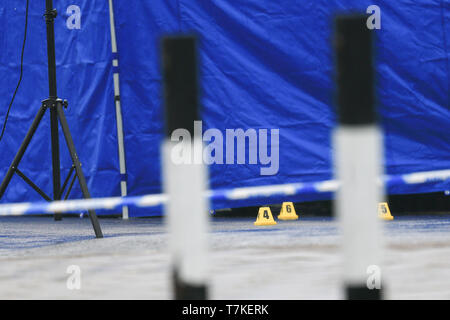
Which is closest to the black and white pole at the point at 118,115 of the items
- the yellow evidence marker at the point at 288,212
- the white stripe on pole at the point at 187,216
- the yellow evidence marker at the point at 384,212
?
the yellow evidence marker at the point at 288,212

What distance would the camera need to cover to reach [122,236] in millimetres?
6715

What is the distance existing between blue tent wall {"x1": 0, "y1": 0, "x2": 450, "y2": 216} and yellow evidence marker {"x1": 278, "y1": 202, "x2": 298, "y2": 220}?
0.24 metres

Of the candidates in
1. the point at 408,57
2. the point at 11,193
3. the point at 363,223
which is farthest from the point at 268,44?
the point at 363,223

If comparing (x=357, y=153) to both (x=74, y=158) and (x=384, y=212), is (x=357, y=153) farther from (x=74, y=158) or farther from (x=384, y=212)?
(x=384, y=212)

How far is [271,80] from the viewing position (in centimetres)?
804

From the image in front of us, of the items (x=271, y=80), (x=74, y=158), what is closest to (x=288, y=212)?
(x=271, y=80)

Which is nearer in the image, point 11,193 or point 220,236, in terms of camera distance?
point 220,236

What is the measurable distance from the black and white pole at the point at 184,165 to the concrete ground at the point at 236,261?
31.6 inches

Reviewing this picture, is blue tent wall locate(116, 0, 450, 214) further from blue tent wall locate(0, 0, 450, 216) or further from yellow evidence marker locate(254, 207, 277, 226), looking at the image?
yellow evidence marker locate(254, 207, 277, 226)

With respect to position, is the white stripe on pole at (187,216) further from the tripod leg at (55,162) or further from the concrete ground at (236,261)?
the tripod leg at (55,162)
